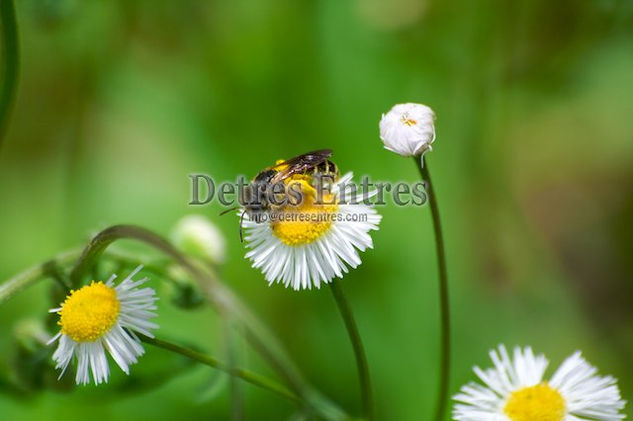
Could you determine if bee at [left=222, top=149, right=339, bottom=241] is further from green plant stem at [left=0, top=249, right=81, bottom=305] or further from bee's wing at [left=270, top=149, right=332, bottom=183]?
green plant stem at [left=0, top=249, right=81, bottom=305]

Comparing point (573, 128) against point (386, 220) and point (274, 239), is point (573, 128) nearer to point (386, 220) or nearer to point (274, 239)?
point (386, 220)

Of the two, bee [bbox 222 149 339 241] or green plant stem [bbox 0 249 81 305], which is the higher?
bee [bbox 222 149 339 241]

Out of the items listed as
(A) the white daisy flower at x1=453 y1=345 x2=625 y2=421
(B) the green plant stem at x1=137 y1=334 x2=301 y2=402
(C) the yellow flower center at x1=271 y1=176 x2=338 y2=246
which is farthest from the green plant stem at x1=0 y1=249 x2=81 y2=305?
(A) the white daisy flower at x1=453 y1=345 x2=625 y2=421

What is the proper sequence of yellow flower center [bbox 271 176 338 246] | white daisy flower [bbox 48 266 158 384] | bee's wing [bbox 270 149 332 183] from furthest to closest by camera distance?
bee's wing [bbox 270 149 332 183] → yellow flower center [bbox 271 176 338 246] → white daisy flower [bbox 48 266 158 384]

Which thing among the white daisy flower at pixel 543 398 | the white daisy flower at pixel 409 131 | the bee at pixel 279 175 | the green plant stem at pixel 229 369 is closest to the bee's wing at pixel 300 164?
the bee at pixel 279 175

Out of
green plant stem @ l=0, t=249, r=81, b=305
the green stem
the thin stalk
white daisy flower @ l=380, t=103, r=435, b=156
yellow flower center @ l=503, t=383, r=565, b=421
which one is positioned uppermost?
the green stem

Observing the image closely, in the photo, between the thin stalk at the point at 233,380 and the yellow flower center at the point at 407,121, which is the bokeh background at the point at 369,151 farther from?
the yellow flower center at the point at 407,121

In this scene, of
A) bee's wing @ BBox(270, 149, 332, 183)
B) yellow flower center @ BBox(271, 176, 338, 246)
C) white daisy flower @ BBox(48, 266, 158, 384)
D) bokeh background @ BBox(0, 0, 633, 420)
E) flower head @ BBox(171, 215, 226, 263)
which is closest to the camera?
white daisy flower @ BBox(48, 266, 158, 384)
